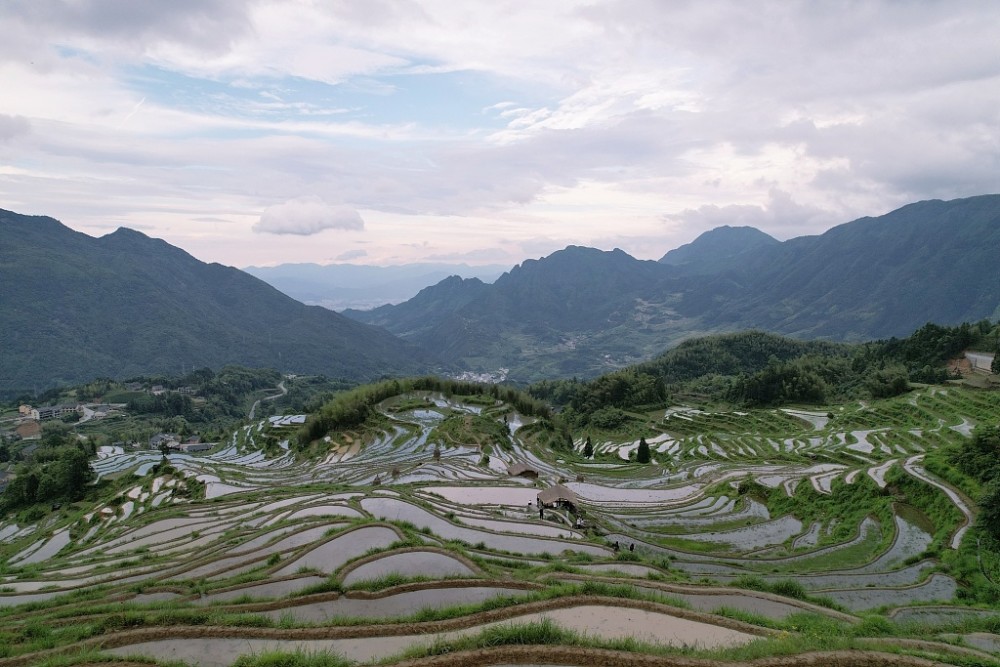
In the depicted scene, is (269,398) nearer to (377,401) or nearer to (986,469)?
(377,401)

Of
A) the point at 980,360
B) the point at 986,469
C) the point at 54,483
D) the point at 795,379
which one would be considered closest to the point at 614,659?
the point at 986,469

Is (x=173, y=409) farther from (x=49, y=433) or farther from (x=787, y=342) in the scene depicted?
(x=787, y=342)

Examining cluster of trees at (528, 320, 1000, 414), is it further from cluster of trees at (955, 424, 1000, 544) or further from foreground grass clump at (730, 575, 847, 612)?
foreground grass clump at (730, 575, 847, 612)

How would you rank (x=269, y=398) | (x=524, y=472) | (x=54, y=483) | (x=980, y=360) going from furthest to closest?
1. (x=269, y=398)
2. (x=980, y=360)
3. (x=54, y=483)
4. (x=524, y=472)

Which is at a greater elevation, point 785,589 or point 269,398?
point 785,589

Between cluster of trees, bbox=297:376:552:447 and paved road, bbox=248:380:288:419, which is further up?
cluster of trees, bbox=297:376:552:447

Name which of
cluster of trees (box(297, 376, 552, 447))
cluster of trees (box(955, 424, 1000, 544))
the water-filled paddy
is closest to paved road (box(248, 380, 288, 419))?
cluster of trees (box(297, 376, 552, 447))

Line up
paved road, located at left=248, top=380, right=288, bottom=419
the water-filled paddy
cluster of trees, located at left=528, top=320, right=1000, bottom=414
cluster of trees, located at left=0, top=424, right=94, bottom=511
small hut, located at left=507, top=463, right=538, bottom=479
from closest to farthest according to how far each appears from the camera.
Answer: the water-filled paddy → small hut, located at left=507, top=463, right=538, bottom=479 → cluster of trees, located at left=0, top=424, right=94, bottom=511 → cluster of trees, located at left=528, top=320, right=1000, bottom=414 → paved road, located at left=248, top=380, right=288, bottom=419
